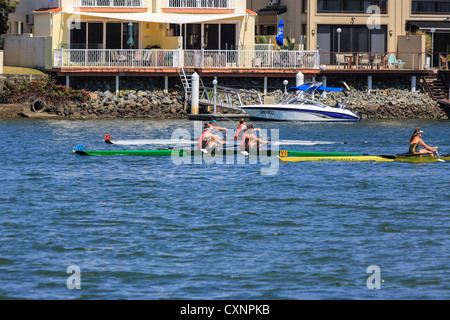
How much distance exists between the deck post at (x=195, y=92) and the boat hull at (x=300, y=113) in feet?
8.26

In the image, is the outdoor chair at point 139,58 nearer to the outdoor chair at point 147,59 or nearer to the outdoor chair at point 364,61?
the outdoor chair at point 147,59

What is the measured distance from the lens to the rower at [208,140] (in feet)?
96.6

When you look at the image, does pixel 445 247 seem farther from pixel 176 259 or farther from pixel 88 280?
pixel 88 280

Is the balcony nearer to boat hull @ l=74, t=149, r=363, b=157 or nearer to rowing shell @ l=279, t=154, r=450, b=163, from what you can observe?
boat hull @ l=74, t=149, r=363, b=157

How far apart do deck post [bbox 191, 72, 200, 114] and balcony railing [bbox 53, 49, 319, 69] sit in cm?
192

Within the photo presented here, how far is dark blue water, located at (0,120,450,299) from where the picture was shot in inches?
608

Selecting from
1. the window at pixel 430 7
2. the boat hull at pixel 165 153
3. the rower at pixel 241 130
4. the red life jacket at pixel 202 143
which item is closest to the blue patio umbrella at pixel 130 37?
the window at pixel 430 7

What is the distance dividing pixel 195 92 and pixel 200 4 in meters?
6.72

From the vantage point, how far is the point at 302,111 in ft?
150

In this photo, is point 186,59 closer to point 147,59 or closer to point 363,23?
point 147,59

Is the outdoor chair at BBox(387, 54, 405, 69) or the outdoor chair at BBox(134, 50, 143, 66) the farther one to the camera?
the outdoor chair at BBox(387, 54, 405, 69)

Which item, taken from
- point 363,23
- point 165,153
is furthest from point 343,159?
point 363,23

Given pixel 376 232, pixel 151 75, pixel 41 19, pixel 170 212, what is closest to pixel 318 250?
pixel 376 232

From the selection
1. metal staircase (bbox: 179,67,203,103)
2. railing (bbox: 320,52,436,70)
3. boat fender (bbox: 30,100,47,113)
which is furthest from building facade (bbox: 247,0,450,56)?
boat fender (bbox: 30,100,47,113)
